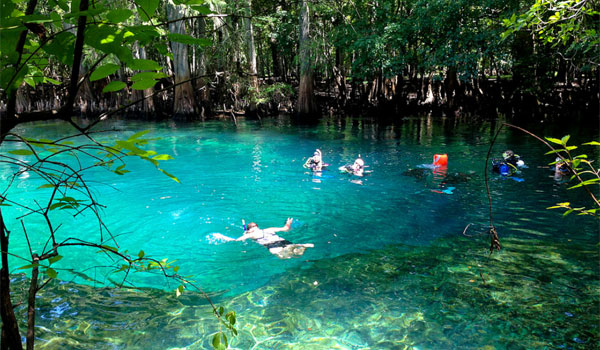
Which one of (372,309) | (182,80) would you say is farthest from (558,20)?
(182,80)

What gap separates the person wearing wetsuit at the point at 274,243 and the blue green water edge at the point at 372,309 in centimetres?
61

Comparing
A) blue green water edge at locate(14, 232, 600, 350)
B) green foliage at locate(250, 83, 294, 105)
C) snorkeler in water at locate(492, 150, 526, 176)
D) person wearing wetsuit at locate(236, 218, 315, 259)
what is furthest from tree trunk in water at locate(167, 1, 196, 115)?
blue green water edge at locate(14, 232, 600, 350)

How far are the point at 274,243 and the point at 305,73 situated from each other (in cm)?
2044

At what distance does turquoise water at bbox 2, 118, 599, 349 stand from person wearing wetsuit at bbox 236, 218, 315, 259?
17 cm

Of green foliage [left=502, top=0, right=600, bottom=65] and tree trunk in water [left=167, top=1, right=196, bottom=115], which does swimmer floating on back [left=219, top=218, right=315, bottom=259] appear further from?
tree trunk in water [left=167, top=1, right=196, bottom=115]

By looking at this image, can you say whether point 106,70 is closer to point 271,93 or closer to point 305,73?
point 305,73

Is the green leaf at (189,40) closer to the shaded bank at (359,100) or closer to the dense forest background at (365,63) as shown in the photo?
the dense forest background at (365,63)

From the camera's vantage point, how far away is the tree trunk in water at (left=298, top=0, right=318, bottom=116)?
24.1 metres

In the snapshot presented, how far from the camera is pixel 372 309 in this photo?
4.79 meters

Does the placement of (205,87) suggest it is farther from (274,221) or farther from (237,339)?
(237,339)

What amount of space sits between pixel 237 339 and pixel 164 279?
2303 mm

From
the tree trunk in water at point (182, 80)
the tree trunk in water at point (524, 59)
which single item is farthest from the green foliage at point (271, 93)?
the tree trunk in water at point (524, 59)

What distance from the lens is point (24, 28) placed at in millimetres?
1106

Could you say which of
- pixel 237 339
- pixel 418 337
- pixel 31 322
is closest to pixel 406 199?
pixel 418 337
